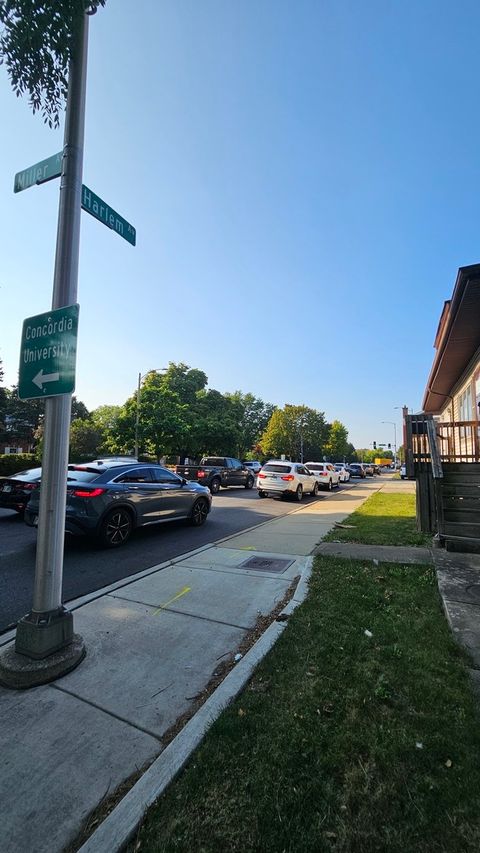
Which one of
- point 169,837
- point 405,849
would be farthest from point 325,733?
point 169,837

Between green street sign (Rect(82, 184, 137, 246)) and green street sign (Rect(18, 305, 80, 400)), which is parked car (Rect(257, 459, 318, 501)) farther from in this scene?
green street sign (Rect(18, 305, 80, 400))

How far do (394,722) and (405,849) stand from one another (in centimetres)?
82

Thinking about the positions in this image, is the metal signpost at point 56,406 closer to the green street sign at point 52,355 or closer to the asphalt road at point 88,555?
the green street sign at point 52,355

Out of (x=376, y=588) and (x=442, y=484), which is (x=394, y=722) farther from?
(x=442, y=484)

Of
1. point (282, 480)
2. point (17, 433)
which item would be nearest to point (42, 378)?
point (282, 480)

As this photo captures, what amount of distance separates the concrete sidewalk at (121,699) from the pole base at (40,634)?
0.27 metres

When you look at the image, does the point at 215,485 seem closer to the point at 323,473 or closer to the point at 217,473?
the point at 217,473

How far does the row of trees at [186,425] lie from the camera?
97.6ft

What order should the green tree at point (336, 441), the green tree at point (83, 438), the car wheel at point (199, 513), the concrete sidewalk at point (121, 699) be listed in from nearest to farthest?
the concrete sidewalk at point (121, 699), the car wheel at point (199, 513), the green tree at point (83, 438), the green tree at point (336, 441)

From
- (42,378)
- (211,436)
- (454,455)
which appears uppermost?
(211,436)

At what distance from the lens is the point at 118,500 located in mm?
7434

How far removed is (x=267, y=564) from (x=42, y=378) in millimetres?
4495

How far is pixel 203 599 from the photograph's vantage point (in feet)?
15.6

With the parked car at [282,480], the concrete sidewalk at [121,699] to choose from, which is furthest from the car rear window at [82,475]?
the parked car at [282,480]
